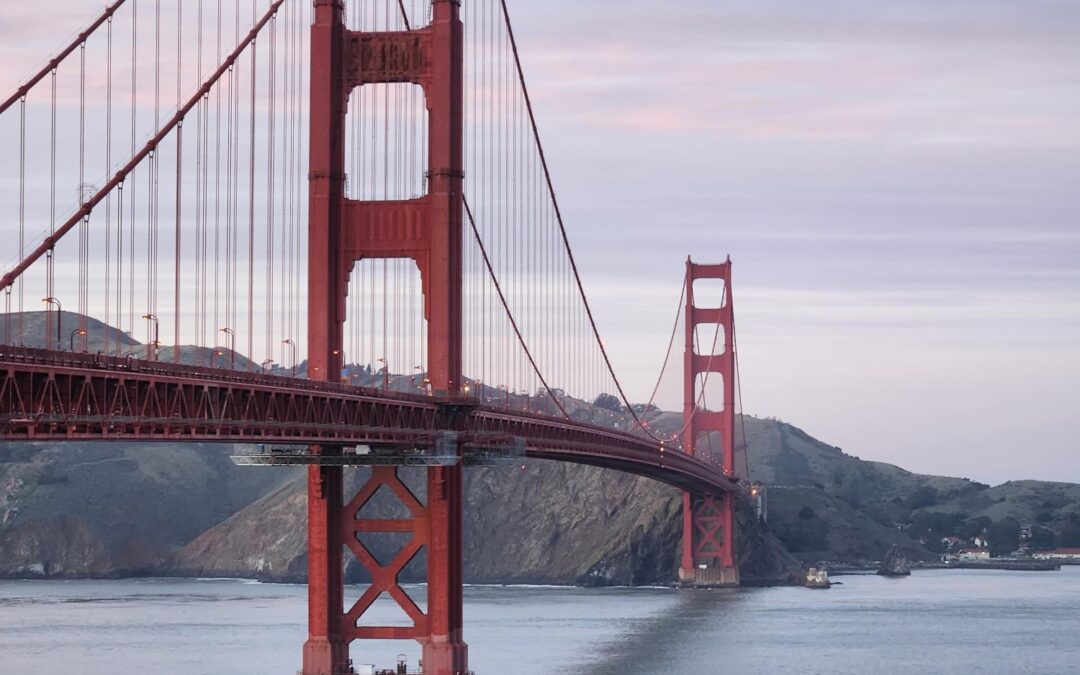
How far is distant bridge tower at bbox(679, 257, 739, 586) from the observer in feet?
445

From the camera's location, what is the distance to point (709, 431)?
458ft

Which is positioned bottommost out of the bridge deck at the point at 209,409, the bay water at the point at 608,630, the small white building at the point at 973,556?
the bay water at the point at 608,630

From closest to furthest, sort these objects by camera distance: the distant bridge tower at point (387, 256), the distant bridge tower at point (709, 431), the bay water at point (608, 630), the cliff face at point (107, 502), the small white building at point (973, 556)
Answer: the distant bridge tower at point (387, 256) < the bay water at point (608, 630) < the distant bridge tower at point (709, 431) < the cliff face at point (107, 502) < the small white building at point (973, 556)

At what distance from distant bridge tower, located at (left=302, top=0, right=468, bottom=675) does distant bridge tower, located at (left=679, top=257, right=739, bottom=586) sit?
7832cm

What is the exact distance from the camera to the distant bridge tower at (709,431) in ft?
445

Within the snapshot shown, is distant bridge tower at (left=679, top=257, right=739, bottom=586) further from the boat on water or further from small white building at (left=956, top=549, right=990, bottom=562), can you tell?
small white building at (left=956, top=549, right=990, bottom=562)

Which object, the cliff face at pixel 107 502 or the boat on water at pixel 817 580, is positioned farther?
the cliff face at pixel 107 502

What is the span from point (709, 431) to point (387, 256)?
8551 centimetres

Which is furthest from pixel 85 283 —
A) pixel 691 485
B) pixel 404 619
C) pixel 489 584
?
pixel 489 584

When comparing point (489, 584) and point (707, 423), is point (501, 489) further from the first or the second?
point (707, 423)

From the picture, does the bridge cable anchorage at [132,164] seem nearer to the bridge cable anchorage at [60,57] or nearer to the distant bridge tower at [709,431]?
the bridge cable anchorage at [60,57]

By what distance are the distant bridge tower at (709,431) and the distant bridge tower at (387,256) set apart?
3083 inches

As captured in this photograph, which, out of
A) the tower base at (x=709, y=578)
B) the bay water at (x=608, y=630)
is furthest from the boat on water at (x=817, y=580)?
the tower base at (x=709, y=578)

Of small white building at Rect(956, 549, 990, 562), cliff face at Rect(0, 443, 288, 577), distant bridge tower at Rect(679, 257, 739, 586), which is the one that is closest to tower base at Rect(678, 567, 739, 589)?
distant bridge tower at Rect(679, 257, 739, 586)
